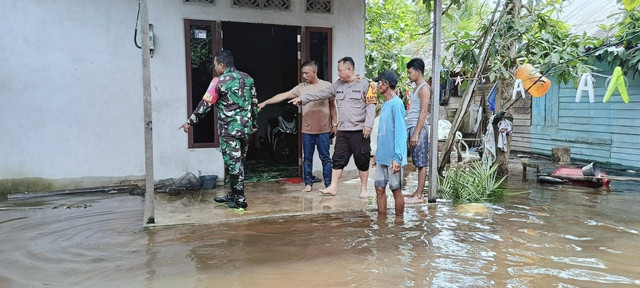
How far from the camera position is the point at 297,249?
3.88m

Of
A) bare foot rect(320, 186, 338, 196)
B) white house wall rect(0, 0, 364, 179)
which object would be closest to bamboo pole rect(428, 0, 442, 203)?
bare foot rect(320, 186, 338, 196)

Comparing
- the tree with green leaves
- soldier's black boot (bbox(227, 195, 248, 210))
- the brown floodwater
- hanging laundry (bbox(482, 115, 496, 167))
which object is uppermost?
the tree with green leaves

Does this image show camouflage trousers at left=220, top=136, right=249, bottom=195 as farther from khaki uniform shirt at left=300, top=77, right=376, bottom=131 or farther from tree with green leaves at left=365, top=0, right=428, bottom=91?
tree with green leaves at left=365, top=0, right=428, bottom=91

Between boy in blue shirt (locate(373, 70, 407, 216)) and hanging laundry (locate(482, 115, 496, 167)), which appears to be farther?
hanging laundry (locate(482, 115, 496, 167))

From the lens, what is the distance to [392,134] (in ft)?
15.6

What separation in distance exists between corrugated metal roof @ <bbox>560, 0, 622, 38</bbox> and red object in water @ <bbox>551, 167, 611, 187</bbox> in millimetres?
3005

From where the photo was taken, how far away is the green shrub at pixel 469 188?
235 inches

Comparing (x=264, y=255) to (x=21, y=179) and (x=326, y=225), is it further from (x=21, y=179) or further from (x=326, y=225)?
(x=21, y=179)

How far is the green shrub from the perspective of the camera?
5.97 m

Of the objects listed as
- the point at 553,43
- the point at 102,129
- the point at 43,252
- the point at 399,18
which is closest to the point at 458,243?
the point at 43,252

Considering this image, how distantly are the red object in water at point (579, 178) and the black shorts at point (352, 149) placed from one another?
3.89 metres

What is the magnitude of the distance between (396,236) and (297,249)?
103 cm

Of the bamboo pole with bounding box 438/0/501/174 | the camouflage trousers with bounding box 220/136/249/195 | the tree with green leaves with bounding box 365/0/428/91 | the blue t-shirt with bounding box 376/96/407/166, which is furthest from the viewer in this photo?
the tree with green leaves with bounding box 365/0/428/91

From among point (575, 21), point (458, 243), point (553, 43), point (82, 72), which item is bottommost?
point (458, 243)
